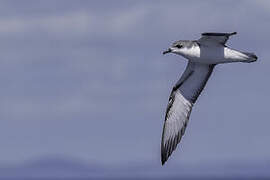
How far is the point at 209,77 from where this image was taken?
128 ft

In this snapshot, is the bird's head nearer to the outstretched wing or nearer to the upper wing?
the upper wing

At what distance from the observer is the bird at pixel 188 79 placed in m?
36.2

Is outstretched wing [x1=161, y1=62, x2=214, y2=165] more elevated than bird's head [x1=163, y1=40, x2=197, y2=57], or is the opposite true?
bird's head [x1=163, y1=40, x2=197, y2=57]

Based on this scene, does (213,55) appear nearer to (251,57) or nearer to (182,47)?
(182,47)

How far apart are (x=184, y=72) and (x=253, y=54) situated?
13.9 feet

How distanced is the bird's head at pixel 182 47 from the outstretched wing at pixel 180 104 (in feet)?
7.70

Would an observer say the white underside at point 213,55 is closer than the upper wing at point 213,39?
Yes

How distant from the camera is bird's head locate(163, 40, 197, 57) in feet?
120

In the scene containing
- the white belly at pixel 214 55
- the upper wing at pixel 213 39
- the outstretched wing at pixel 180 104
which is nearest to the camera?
the white belly at pixel 214 55

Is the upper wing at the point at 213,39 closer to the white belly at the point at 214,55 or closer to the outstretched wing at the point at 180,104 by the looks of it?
the white belly at the point at 214,55

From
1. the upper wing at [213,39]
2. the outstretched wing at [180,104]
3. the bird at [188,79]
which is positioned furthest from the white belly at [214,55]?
the outstretched wing at [180,104]

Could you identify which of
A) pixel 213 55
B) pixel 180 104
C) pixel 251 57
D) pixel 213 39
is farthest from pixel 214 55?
pixel 180 104

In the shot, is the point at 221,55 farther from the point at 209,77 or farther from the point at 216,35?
the point at 209,77

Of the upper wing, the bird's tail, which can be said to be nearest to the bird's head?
the upper wing
